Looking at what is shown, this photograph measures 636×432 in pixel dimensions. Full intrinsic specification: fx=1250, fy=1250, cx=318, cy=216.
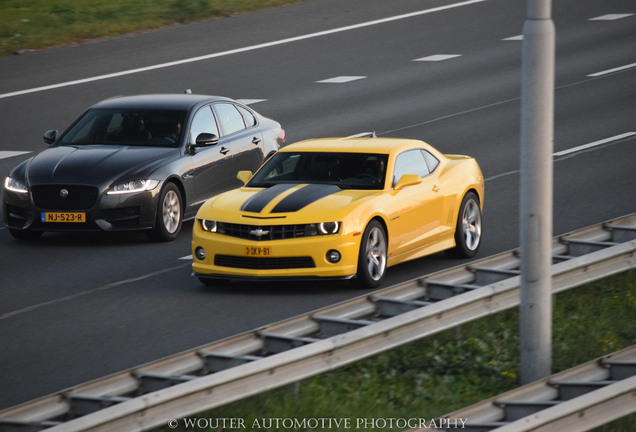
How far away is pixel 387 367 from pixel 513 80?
57.4 feet

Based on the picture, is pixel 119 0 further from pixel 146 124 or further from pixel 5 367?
pixel 5 367

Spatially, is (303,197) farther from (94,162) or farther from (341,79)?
(341,79)

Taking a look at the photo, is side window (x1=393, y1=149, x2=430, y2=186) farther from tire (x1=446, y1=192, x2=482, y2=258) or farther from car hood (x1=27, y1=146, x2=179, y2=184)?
car hood (x1=27, y1=146, x2=179, y2=184)

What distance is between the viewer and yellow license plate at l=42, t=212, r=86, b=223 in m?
14.7

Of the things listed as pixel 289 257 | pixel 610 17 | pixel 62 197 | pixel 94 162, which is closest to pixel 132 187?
pixel 94 162

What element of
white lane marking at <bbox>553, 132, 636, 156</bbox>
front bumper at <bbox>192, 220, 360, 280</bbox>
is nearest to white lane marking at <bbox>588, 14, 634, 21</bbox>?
white lane marking at <bbox>553, 132, 636, 156</bbox>

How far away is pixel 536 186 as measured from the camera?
909 cm

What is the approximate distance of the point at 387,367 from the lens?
32.2ft

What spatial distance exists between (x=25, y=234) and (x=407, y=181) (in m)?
5.11

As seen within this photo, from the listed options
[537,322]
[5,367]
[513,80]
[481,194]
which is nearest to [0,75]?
[513,80]

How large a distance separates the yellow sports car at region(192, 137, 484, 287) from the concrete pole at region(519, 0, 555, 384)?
322cm

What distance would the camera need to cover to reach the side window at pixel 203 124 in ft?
52.4

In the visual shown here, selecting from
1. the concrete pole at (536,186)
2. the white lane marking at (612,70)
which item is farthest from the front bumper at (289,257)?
the white lane marking at (612,70)

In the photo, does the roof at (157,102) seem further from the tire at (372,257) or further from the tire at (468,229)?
the tire at (372,257)
